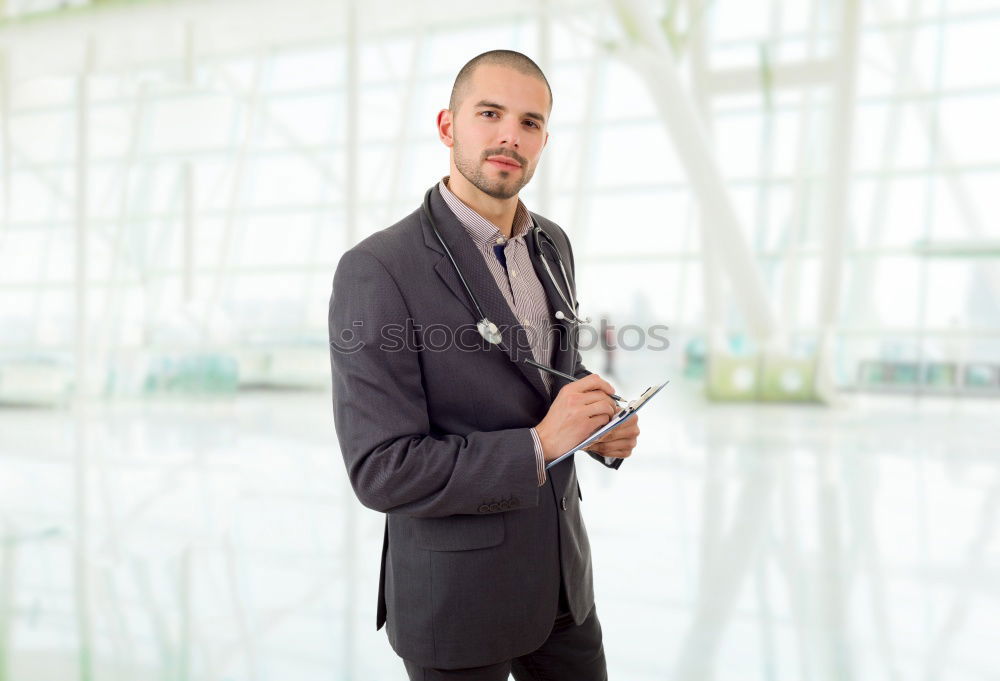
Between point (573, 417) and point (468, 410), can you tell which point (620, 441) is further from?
point (468, 410)

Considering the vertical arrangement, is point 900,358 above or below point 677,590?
above

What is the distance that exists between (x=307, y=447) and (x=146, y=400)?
9782mm

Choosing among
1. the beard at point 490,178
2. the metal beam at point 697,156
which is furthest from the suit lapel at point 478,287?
the metal beam at point 697,156

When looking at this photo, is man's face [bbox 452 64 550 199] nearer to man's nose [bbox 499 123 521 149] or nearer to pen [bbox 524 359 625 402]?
man's nose [bbox 499 123 521 149]

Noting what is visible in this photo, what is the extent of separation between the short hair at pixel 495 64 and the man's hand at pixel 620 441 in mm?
766

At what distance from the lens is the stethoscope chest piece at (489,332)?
1694 millimetres

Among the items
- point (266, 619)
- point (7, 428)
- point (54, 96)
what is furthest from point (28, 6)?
point (266, 619)

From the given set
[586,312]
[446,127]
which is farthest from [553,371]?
[586,312]

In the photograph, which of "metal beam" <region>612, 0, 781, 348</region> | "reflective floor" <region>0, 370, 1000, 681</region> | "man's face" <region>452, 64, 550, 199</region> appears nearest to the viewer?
"man's face" <region>452, 64, 550, 199</region>

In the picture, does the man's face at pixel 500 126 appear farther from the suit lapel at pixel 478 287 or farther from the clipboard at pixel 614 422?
the clipboard at pixel 614 422

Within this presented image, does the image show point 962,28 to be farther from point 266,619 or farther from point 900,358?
point 266,619

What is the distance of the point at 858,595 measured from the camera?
4902 millimetres

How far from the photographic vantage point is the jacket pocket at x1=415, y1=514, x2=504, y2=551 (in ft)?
5.75

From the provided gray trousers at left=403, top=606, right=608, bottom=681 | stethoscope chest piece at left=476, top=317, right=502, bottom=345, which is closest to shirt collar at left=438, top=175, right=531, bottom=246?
stethoscope chest piece at left=476, top=317, right=502, bottom=345
